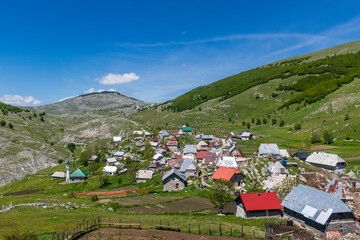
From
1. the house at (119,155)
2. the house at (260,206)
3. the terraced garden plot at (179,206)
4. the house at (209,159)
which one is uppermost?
the house at (119,155)

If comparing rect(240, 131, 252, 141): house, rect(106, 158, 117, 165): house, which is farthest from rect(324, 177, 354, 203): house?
rect(106, 158, 117, 165): house

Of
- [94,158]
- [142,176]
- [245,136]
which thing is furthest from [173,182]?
[245,136]

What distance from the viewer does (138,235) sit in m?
29.3

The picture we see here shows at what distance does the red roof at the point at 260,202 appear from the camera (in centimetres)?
4370

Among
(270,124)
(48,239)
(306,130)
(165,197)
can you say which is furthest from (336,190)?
(270,124)

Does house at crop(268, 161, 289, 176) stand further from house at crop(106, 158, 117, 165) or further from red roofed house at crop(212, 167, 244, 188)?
house at crop(106, 158, 117, 165)

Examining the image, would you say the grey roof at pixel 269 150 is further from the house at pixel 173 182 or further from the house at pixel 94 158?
the house at pixel 94 158

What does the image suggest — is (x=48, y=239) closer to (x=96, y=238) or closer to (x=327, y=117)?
(x=96, y=238)

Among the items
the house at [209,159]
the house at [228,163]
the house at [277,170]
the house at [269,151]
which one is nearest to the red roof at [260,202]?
the house at [277,170]

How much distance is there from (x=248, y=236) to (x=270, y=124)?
517 feet

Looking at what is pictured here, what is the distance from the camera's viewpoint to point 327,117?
136000 mm

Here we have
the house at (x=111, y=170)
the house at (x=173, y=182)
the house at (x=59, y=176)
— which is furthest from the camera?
the house at (x=59, y=176)

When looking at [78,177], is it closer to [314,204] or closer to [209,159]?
[209,159]

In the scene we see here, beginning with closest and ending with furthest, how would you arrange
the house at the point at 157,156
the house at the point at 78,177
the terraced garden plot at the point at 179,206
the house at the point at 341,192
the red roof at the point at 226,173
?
1. the house at the point at 341,192
2. the terraced garden plot at the point at 179,206
3. the red roof at the point at 226,173
4. the house at the point at 78,177
5. the house at the point at 157,156
